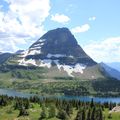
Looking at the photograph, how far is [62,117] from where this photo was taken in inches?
6713

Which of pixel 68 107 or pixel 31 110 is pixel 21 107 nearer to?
pixel 31 110

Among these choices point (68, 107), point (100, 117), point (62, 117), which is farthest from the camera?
point (68, 107)

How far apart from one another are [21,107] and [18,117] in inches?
841

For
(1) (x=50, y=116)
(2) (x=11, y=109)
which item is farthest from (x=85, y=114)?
(2) (x=11, y=109)

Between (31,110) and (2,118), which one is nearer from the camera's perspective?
(2,118)

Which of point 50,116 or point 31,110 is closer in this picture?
point 50,116

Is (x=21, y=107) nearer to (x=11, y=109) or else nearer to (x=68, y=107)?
(x=11, y=109)

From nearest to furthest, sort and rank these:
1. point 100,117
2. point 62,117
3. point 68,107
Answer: point 100,117
point 62,117
point 68,107

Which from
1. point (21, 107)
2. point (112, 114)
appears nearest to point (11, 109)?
point (21, 107)

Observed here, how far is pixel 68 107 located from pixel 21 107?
2665cm

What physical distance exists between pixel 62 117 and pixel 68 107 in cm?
2015

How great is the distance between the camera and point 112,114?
589ft

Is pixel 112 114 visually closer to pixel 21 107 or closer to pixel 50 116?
pixel 50 116

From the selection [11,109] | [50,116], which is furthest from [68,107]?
[11,109]
